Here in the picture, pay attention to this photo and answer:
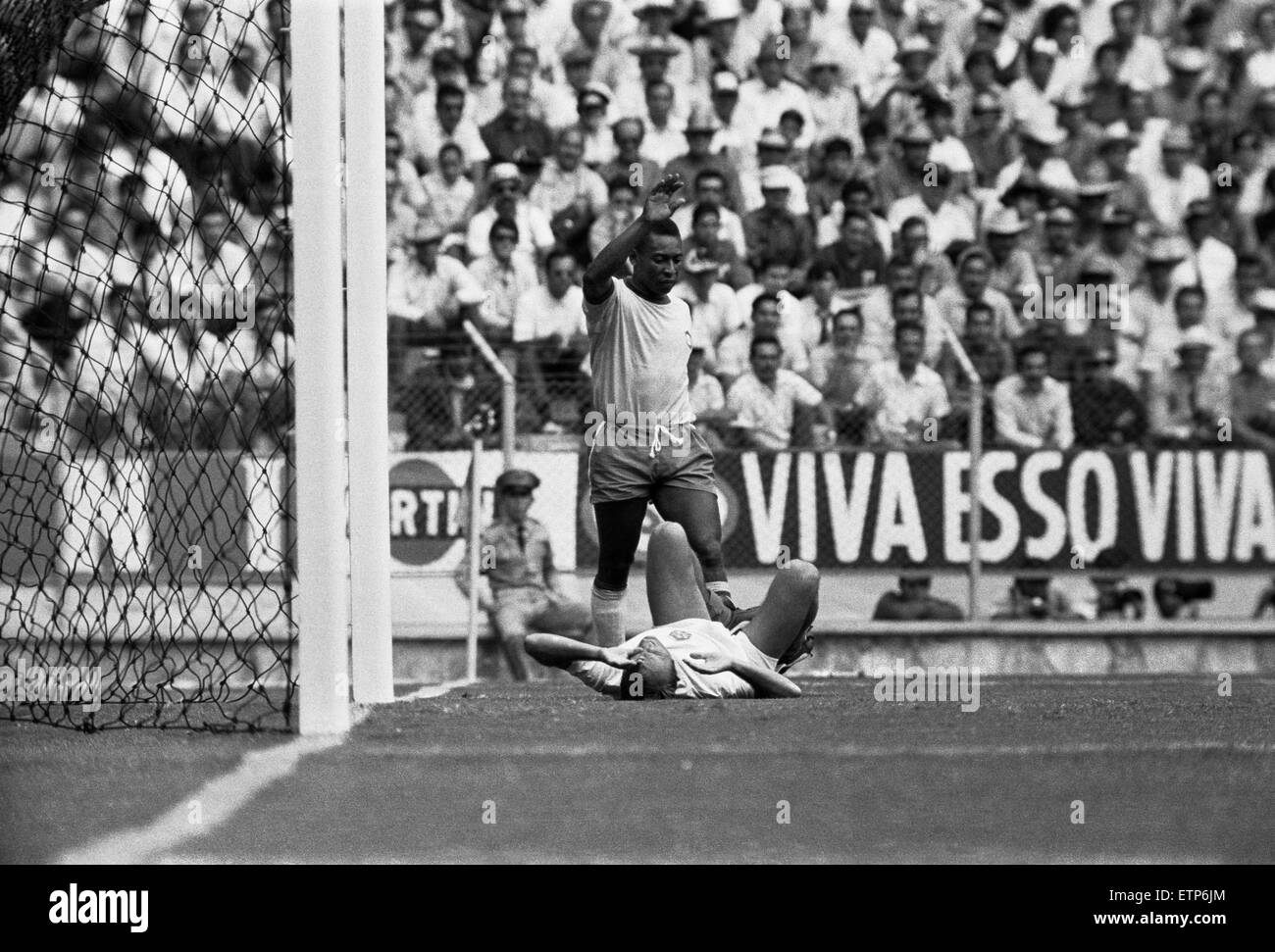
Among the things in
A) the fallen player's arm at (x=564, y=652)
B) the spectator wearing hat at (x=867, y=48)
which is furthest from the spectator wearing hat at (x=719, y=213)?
the fallen player's arm at (x=564, y=652)

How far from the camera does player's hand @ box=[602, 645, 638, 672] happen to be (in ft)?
20.0

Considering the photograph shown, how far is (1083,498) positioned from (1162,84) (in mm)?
4194

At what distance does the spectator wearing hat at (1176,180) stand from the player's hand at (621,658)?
320 inches

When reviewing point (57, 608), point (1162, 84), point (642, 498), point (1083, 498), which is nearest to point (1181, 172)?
point (1162, 84)

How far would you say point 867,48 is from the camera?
43.4ft

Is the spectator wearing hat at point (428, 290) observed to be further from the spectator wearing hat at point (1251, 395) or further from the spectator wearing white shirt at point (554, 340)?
the spectator wearing hat at point (1251, 395)

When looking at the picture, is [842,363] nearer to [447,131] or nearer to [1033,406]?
[1033,406]

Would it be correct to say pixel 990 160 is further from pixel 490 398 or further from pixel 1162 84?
pixel 490 398

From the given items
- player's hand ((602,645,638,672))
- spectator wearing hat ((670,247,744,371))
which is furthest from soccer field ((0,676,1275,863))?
spectator wearing hat ((670,247,744,371))

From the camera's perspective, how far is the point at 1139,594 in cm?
1130

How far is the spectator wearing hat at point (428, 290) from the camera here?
38.2 ft

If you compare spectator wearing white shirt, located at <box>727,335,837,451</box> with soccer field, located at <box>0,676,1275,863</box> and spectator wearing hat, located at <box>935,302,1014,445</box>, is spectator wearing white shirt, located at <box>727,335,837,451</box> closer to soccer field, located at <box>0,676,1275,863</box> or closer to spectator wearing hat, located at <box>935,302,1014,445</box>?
spectator wearing hat, located at <box>935,302,1014,445</box>

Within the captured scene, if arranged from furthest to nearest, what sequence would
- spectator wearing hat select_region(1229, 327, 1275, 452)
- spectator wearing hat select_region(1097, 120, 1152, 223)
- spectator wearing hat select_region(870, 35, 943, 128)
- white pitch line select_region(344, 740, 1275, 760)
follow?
spectator wearing hat select_region(1097, 120, 1152, 223) < spectator wearing hat select_region(870, 35, 943, 128) < spectator wearing hat select_region(1229, 327, 1275, 452) < white pitch line select_region(344, 740, 1275, 760)

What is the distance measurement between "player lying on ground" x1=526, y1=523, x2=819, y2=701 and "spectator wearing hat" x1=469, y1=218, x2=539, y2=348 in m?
5.32
